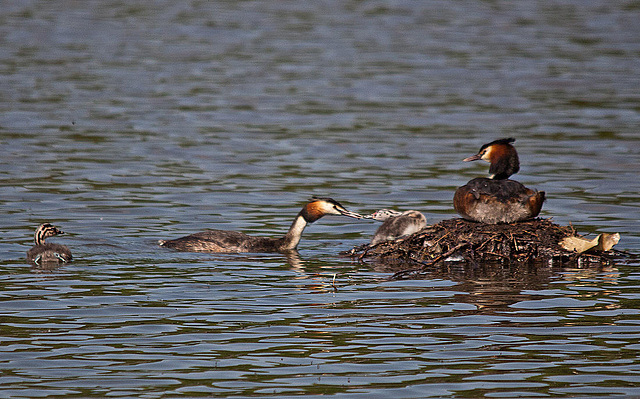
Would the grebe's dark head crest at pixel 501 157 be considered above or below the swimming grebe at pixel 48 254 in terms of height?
above

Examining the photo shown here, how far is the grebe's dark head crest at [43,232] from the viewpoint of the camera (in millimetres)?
12773

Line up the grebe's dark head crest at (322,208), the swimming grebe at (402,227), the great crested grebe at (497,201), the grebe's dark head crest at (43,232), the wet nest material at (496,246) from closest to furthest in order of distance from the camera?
the wet nest material at (496,246)
the great crested grebe at (497,201)
the grebe's dark head crest at (43,232)
the swimming grebe at (402,227)
the grebe's dark head crest at (322,208)

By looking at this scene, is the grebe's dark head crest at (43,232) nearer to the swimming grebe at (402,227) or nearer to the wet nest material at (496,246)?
the swimming grebe at (402,227)

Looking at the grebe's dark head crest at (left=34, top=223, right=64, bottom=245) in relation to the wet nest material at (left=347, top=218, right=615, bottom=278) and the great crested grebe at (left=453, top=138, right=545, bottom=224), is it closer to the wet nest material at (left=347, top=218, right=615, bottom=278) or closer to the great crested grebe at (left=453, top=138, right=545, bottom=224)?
the wet nest material at (left=347, top=218, right=615, bottom=278)

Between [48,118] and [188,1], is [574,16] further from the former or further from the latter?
[48,118]

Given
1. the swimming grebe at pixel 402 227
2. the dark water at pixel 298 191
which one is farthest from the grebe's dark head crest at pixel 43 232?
the swimming grebe at pixel 402 227

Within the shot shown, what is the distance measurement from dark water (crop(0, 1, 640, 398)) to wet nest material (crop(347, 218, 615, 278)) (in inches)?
10.5

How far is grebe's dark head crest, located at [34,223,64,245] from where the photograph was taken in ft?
41.9

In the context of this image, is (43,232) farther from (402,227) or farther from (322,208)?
(402,227)

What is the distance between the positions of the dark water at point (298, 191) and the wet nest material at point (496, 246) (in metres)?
0.27

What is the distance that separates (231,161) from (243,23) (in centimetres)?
2334

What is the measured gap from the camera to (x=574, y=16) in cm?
4450

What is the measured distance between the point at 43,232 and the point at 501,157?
5.31m

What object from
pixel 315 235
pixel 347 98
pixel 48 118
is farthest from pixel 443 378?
pixel 347 98
